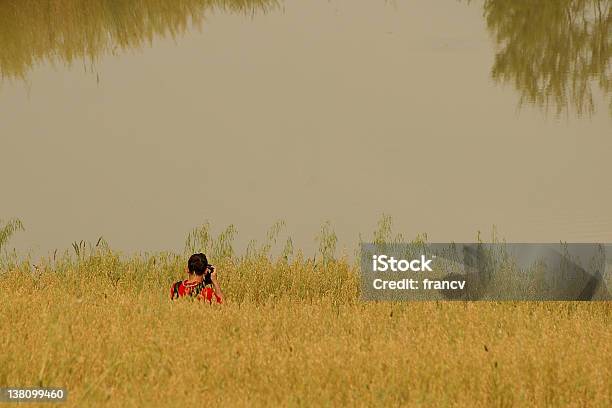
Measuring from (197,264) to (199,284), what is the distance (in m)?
0.23

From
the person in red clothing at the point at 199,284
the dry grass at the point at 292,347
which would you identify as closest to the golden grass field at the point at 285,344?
the dry grass at the point at 292,347

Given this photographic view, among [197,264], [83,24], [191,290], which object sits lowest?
[191,290]

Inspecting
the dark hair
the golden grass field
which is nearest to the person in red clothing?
the dark hair

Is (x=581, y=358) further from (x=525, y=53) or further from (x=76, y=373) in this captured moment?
(x=525, y=53)

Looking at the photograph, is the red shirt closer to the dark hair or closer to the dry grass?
the dark hair

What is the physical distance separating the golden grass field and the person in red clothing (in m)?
0.22

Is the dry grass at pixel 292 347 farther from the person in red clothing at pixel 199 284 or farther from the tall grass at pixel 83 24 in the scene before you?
the tall grass at pixel 83 24

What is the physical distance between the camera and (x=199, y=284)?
9.59 meters

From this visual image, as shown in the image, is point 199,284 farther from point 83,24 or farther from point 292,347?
point 83,24

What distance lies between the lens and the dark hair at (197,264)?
9406 mm

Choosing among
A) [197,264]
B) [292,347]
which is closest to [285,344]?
[292,347]

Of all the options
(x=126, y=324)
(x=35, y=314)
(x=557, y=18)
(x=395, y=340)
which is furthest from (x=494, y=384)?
(x=557, y=18)

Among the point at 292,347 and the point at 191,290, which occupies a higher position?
the point at 191,290

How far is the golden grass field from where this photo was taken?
631 cm
